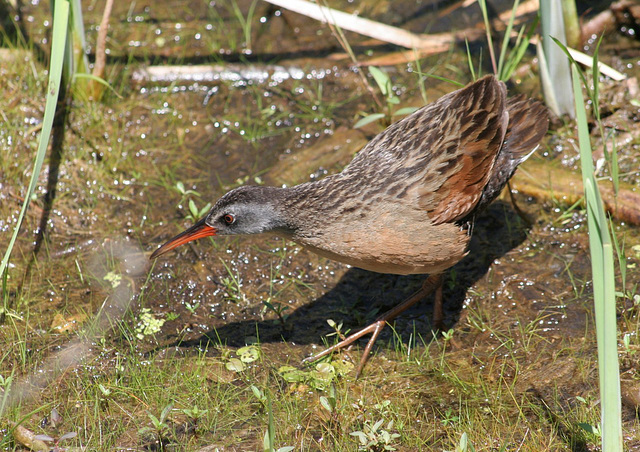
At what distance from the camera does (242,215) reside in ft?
11.2

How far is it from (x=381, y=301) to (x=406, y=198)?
84cm

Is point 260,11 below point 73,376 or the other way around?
the other way around

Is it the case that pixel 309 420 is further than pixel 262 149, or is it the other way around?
pixel 262 149

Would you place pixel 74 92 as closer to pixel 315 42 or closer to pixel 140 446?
pixel 315 42

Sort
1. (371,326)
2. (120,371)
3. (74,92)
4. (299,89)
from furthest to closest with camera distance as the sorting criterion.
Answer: (299,89)
(74,92)
(371,326)
(120,371)

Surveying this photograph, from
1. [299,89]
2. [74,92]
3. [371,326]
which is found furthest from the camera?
[299,89]

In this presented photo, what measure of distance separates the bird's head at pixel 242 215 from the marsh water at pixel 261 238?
1.67 feet

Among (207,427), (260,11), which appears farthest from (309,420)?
(260,11)

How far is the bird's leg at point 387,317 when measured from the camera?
3496mm

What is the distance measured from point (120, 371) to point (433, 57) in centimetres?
329

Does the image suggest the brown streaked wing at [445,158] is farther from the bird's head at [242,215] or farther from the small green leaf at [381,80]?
the small green leaf at [381,80]

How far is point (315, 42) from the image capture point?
220 inches

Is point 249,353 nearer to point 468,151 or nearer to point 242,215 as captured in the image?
point 242,215

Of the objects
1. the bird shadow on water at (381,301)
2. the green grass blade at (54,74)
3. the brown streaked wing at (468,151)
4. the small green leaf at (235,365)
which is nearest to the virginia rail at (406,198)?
the brown streaked wing at (468,151)
